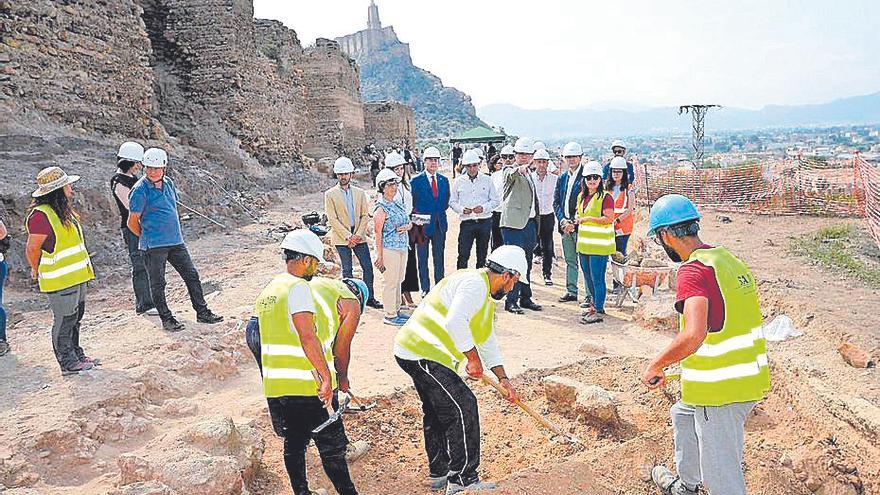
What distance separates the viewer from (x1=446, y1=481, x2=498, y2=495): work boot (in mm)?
3413

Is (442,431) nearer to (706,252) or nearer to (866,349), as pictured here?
(706,252)

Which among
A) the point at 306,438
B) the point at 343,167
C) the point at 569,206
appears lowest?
the point at 306,438

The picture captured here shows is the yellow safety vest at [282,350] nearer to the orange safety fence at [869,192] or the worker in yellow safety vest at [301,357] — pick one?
the worker in yellow safety vest at [301,357]

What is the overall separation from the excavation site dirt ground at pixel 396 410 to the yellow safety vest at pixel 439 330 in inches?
30.0

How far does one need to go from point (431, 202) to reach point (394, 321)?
56.9 inches

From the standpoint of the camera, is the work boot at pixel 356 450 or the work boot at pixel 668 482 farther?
the work boot at pixel 356 450

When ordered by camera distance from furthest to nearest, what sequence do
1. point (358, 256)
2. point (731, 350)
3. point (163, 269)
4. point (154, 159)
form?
point (358, 256), point (163, 269), point (154, 159), point (731, 350)

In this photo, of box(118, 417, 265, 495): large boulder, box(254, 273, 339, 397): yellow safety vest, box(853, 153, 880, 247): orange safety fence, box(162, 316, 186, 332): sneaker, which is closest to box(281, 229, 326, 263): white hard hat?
box(254, 273, 339, 397): yellow safety vest

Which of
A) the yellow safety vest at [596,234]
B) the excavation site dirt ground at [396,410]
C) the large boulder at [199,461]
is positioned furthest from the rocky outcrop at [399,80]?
the large boulder at [199,461]

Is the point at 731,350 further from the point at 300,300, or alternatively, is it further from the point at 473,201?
the point at 473,201

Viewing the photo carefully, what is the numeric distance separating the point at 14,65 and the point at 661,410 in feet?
31.1

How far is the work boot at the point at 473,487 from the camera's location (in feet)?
11.2

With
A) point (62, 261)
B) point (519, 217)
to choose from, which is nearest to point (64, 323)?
point (62, 261)

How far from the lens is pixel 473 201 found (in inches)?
288
